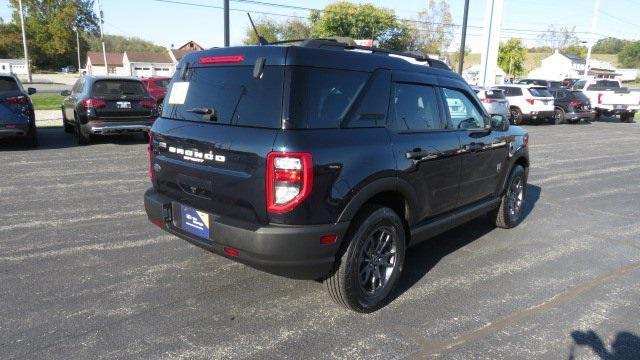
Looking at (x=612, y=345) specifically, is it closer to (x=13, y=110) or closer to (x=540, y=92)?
(x=13, y=110)

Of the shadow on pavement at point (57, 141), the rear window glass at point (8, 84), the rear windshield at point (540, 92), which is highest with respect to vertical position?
the rear windshield at point (540, 92)

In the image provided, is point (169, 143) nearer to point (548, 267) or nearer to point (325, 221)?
point (325, 221)

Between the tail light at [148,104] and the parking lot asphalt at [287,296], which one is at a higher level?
the tail light at [148,104]

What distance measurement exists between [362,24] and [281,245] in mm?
67783

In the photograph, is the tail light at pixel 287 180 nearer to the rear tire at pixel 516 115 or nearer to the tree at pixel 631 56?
the rear tire at pixel 516 115

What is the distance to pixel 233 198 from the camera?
3.19 meters

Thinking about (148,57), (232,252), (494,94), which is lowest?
(232,252)

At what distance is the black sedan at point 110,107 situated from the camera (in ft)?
34.0

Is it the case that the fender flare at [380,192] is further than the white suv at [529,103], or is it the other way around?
the white suv at [529,103]

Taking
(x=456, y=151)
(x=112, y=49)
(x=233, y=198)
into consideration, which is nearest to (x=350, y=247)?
(x=233, y=198)

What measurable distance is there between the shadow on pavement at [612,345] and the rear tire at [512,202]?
89.1 inches

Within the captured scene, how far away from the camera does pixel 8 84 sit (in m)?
9.55

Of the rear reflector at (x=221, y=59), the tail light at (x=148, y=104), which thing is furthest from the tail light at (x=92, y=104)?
the rear reflector at (x=221, y=59)

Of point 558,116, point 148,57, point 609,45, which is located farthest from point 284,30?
point 609,45
